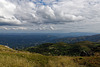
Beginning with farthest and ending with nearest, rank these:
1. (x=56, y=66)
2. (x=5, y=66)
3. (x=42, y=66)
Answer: (x=42, y=66), (x=56, y=66), (x=5, y=66)

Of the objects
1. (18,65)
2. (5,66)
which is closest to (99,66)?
(18,65)

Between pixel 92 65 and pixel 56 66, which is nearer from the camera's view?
pixel 56 66

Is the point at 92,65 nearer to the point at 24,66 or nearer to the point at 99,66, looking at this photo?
the point at 99,66

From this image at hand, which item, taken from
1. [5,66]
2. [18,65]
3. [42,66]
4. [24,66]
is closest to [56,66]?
[42,66]

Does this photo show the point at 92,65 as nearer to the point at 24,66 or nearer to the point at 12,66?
the point at 24,66

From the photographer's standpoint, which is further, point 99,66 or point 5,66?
point 99,66

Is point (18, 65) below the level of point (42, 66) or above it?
above

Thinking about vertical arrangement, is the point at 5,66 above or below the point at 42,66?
above

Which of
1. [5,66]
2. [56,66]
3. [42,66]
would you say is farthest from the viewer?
[42,66]
